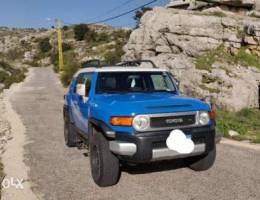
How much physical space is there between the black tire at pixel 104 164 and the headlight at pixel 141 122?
67cm

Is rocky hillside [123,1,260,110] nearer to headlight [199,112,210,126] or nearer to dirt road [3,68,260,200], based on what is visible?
dirt road [3,68,260,200]

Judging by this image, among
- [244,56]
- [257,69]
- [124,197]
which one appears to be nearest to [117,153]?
[124,197]

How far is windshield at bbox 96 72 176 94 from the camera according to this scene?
661 centimetres

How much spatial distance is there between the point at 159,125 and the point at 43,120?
28.4 feet

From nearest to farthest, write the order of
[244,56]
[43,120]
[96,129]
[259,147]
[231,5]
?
1. [96,129]
2. [259,147]
3. [43,120]
4. [244,56]
5. [231,5]

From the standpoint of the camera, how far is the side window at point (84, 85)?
6.36 m

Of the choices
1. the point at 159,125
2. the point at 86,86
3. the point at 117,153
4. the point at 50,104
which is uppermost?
the point at 86,86

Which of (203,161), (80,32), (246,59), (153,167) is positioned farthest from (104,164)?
(80,32)

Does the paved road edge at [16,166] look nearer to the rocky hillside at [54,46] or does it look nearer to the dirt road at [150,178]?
the dirt road at [150,178]

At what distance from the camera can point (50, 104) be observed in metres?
18.0

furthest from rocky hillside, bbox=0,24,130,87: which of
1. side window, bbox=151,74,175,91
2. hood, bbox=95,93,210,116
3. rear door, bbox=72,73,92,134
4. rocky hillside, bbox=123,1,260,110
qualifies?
hood, bbox=95,93,210,116

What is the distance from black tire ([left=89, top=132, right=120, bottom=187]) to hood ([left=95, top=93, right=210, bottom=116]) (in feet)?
1.90

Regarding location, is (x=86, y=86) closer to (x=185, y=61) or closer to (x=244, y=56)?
(x=185, y=61)

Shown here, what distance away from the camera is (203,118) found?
5586mm
